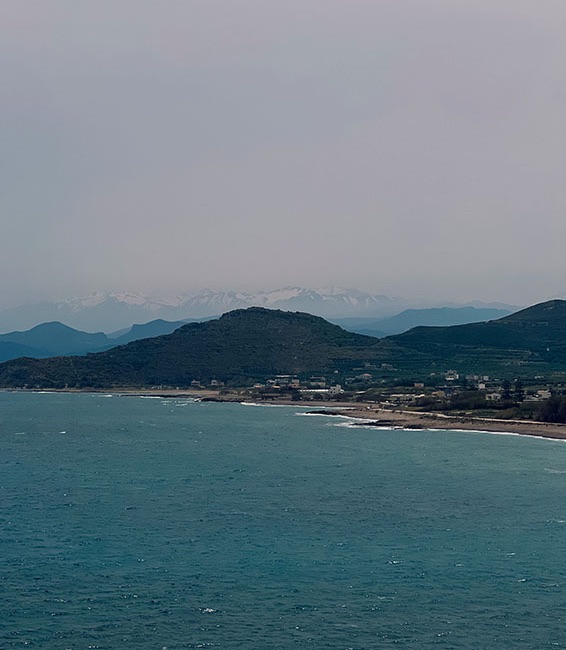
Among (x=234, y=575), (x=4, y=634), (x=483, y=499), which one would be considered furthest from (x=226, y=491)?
(x=4, y=634)

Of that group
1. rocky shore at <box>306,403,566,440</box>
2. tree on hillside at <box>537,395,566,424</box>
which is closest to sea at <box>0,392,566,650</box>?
rocky shore at <box>306,403,566,440</box>

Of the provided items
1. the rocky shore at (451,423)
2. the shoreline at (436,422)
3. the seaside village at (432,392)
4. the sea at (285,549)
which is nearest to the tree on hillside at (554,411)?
the shoreline at (436,422)

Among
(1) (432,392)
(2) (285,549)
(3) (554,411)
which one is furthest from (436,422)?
(2) (285,549)

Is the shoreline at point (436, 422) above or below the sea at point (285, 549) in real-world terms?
above

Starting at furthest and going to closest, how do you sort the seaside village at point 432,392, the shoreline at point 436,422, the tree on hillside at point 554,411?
the seaside village at point 432,392, the tree on hillside at point 554,411, the shoreline at point 436,422

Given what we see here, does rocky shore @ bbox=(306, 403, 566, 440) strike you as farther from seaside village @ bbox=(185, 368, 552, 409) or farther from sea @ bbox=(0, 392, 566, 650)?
sea @ bbox=(0, 392, 566, 650)

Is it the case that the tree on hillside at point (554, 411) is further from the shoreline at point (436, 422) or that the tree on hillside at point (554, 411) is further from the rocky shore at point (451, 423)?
the rocky shore at point (451, 423)

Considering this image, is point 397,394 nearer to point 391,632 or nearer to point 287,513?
point 287,513

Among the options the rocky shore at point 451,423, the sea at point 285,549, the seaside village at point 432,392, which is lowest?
the sea at point 285,549

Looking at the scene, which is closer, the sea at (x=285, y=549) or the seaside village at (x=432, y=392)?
the sea at (x=285, y=549)
